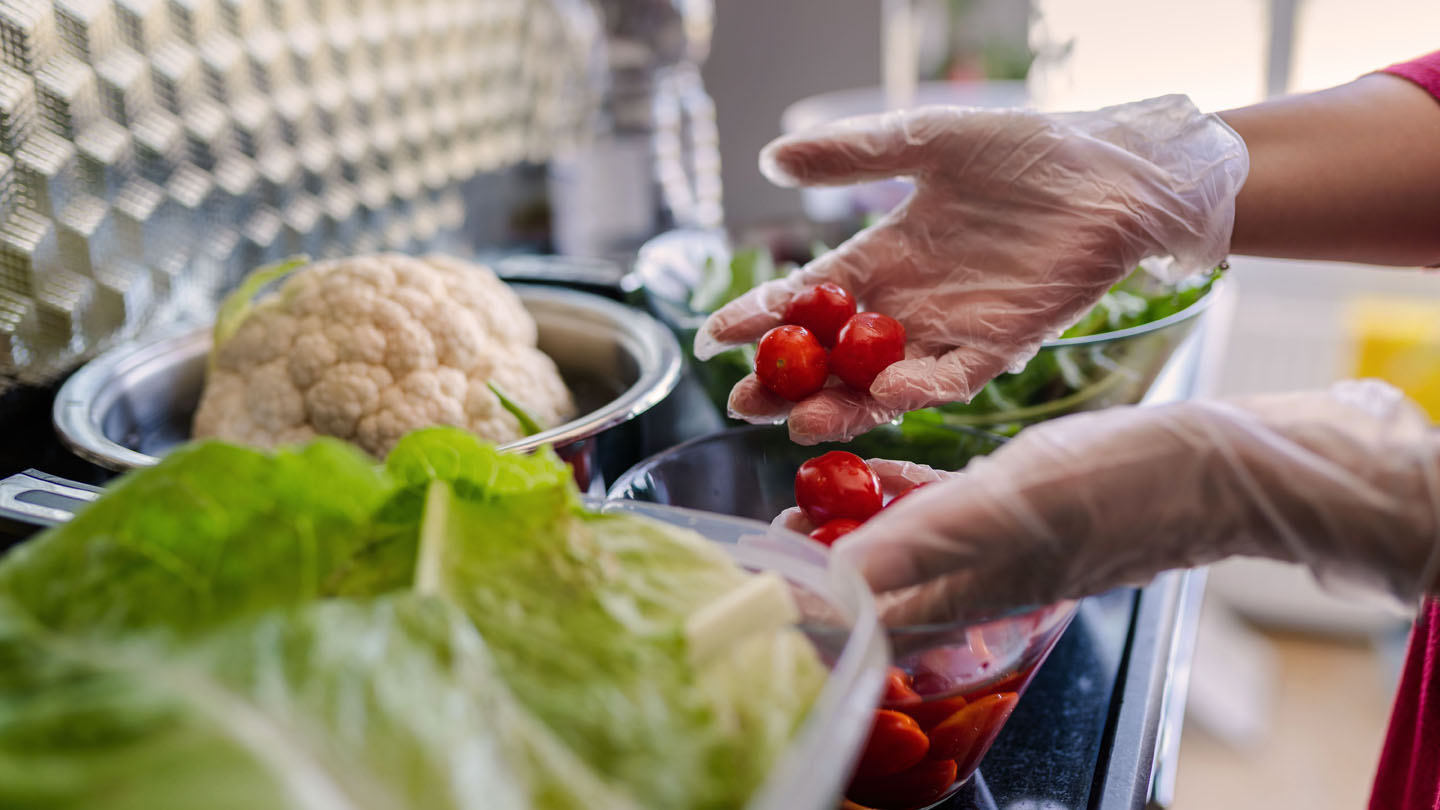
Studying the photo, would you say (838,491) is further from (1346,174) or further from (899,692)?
(1346,174)

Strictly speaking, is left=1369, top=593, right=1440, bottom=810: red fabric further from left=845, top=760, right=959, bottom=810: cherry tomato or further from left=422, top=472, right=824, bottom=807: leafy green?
left=422, top=472, right=824, bottom=807: leafy green

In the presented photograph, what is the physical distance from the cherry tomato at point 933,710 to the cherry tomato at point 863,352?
0.32m

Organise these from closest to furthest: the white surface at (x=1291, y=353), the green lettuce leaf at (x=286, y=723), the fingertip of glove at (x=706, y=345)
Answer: the green lettuce leaf at (x=286, y=723) → the fingertip of glove at (x=706, y=345) → the white surface at (x=1291, y=353)

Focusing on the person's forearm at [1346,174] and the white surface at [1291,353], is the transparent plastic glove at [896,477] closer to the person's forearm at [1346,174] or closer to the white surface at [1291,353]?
the person's forearm at [1346,174]

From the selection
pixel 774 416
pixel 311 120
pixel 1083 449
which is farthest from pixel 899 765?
pixel 311 120

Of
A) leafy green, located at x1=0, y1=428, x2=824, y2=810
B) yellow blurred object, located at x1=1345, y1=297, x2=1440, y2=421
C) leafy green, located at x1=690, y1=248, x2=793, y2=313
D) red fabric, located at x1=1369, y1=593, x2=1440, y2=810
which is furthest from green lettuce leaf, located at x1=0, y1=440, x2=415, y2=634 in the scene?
yellow blurred object, located at x1=1345, y1=297, x2=1440, y2=421

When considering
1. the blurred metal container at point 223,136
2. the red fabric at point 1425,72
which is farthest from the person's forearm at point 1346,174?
the blurred metal container at point 223,136

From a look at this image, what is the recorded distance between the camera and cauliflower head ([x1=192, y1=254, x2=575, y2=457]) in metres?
0.94

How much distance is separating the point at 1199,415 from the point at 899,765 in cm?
30

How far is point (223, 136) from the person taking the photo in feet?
3.80

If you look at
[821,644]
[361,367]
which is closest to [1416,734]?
[821,644]

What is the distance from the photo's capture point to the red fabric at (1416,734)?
2.85 feet

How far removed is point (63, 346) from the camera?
0.98m

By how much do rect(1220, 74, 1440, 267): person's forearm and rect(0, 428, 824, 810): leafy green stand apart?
76 centimetres
